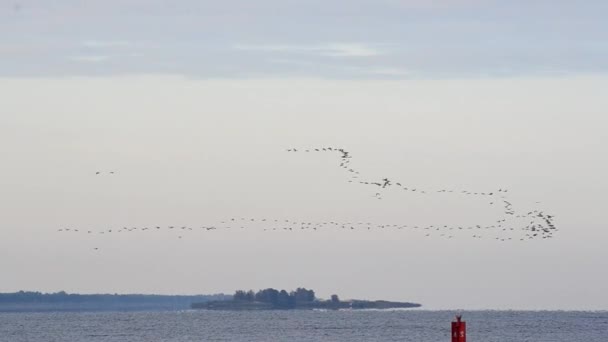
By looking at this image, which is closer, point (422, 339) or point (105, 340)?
point (422, 339)

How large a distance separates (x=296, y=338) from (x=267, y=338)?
130 inches

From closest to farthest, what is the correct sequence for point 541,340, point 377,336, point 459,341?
point 459,341
point 541,340
point 377,336

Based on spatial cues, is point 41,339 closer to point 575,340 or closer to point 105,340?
point 105,340

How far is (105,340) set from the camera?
7736 inches

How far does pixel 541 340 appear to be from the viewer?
18162 cm

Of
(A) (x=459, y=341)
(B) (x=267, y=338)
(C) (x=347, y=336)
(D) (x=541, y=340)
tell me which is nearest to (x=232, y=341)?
(B) (x=267, y=338)

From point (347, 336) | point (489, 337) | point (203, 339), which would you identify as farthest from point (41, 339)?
point (489, 337)

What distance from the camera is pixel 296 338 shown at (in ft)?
610

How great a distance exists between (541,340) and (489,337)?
738 centimetres

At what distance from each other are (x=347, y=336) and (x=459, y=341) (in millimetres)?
132880

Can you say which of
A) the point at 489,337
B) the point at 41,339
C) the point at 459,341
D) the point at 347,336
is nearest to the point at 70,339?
the point at 41,339

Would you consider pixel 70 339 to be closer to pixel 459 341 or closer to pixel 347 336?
pixel 347 336

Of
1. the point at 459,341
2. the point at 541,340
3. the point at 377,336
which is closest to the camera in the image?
the point at 459,341

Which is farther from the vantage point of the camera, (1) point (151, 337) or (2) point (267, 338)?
(1) point (151, 337)
